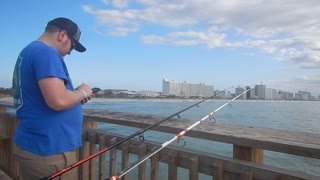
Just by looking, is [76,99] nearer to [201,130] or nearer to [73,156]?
[73,156]

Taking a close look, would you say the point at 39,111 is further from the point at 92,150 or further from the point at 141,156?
the point at 92,150

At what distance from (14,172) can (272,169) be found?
11.1 ft

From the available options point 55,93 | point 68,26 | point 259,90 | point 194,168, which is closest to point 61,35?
point 68,26

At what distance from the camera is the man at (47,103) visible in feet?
5.74

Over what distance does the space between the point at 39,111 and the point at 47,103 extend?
0.11 meters

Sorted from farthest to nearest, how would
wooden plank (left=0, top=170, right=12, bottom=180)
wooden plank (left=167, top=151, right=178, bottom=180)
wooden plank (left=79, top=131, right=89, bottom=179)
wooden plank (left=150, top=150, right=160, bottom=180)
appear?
wooden plank (left=0, top=170, right=12, bottom=180)
wooden plank (left=79, top=131, right=89, bottom=179)
wooden plank (left=150, top=150, right=160, bottom=180)
wooden plank (left=167, top=151, right=178, bottom=180)

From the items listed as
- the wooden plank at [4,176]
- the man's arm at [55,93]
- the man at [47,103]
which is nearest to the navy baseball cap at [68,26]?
the man at [47,103]

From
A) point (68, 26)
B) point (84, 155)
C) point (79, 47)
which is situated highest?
point (68, 26)

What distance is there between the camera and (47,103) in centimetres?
175

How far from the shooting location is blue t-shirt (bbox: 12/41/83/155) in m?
1.78

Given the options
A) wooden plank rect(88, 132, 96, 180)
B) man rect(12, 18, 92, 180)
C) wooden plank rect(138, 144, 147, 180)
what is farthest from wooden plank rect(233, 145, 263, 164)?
wooden plank rect(88, 132, 96, 180)

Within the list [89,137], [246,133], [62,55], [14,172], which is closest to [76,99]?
[62,55]

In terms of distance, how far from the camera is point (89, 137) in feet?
10.2

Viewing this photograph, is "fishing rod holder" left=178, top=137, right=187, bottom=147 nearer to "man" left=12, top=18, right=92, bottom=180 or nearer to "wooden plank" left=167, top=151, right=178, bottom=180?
"wooden plank" left=167, top=151, right=178, bottom=180
